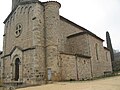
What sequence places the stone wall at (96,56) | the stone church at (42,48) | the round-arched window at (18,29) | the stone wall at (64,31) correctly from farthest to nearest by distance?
1. the stone wall at (96,56)
2. the stone wall at (64,31)
3. the round-arched window at (18,29)
4. the stone church at (42,48)

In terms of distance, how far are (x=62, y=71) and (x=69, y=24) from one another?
8.89 m

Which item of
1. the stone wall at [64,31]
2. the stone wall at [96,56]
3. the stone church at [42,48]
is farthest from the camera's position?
the stone wall at [96,56]

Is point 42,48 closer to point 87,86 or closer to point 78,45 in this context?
point 78,45

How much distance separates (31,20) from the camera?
2003 cm

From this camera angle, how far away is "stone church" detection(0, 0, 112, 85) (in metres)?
18.4

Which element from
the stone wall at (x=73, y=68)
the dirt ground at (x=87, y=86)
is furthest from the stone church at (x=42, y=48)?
the dirt ground at (x=87, y=86)

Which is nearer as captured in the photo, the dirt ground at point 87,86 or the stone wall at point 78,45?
the dirt ground at point 87,86

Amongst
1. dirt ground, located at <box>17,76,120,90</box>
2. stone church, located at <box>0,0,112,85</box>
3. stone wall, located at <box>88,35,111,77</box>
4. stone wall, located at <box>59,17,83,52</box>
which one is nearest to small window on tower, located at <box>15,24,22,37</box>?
stone church, located at <box>0,0,112,85</box>

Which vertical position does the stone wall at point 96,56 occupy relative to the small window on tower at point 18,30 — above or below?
below

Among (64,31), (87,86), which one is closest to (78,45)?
(64,31)

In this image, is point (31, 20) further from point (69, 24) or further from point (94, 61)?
point (94, 61)

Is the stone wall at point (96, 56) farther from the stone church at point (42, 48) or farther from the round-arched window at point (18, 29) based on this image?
the round-arched window at point (18, 29)

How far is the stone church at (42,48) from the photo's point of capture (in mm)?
18406

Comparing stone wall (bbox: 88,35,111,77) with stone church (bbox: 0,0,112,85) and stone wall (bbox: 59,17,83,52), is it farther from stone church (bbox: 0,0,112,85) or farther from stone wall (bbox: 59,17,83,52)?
stone wall (bbox: 59,17,83,52)
